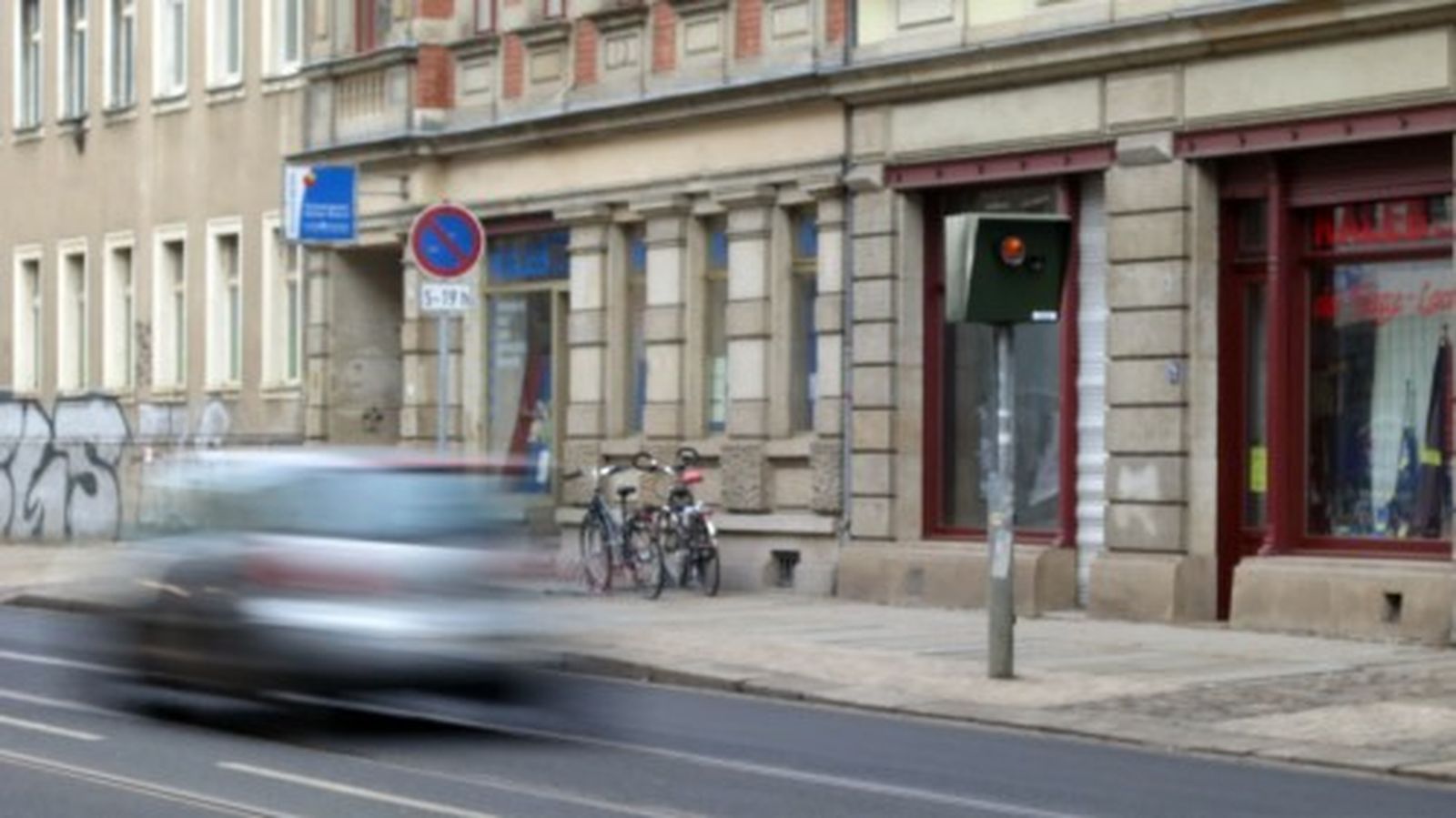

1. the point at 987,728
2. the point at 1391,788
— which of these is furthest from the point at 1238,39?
the point at 1391,788

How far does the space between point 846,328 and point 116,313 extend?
1724 cm

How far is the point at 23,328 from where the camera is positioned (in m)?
47.8

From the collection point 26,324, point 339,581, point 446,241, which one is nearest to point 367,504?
point 339,581

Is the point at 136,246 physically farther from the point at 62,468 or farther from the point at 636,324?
the point at 636,324

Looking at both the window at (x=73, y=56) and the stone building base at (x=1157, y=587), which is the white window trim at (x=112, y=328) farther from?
the stone building base at (x=1157, y=587)

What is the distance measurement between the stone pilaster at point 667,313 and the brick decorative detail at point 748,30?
68.6 inches

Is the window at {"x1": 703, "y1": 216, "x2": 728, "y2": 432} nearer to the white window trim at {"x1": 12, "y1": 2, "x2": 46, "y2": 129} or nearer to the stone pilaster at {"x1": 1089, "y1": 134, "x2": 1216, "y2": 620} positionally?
the stone pilaster at {"x1": 1089, "y1": 134, "x2": 1216, "y2": 620}

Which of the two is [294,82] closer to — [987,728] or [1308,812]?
[987,728]

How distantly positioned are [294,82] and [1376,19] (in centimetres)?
1786

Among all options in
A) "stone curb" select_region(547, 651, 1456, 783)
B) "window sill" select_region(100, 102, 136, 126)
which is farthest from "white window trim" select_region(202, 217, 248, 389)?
"stone curb" select_region(547, 651, 1456, 783)

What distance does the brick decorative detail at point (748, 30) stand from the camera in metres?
31.2

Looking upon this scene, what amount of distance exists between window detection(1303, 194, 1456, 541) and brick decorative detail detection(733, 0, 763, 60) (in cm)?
715

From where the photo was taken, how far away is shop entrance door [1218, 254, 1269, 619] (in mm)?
26219

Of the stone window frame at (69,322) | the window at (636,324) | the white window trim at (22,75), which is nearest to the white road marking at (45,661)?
the window at (636,324)
